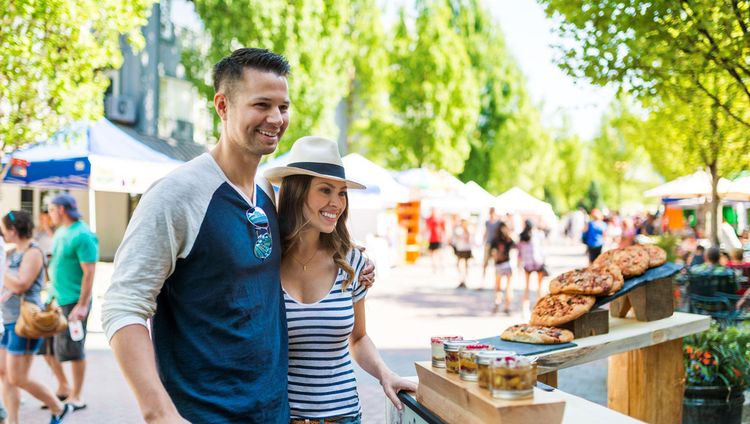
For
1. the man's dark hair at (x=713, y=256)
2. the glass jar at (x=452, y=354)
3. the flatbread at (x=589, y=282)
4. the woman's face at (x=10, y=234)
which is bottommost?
the man's dark hair at (x=713, y=256)

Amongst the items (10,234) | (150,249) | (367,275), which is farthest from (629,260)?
(10,234)

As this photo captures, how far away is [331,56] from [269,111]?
2513 centimetres

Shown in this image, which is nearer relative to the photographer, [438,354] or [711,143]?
[438,354]

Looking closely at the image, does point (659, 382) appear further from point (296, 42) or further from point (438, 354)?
point (296, 42)

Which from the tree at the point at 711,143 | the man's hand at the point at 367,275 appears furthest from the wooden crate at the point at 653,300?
the tree at the point at 711,143

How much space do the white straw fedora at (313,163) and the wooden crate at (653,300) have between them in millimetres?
2820

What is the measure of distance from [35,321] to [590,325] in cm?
464

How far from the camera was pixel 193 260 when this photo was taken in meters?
2.12

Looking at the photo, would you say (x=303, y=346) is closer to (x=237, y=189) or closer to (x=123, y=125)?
(x=237, y=189)

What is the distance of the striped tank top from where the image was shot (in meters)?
2.79

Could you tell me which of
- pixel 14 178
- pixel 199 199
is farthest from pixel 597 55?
pixel 14 178

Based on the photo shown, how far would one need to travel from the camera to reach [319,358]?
284 cm

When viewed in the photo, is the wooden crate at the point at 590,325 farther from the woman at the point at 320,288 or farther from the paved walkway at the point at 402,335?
the paved walkway at the point at 402,335

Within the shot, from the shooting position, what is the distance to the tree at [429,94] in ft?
107
